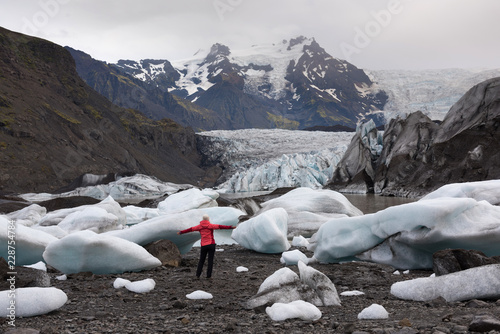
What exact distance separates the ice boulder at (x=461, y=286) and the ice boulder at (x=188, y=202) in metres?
17.5

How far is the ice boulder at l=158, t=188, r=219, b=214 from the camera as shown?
A: 22.8 meters

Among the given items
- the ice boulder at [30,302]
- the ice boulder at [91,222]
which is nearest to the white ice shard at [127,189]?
the ice boulder at [91,222]

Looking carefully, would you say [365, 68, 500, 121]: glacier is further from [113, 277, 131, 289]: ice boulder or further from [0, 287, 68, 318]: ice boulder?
[0, 287, 68, 318]: ice boulder

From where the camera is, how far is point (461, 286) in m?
5.04

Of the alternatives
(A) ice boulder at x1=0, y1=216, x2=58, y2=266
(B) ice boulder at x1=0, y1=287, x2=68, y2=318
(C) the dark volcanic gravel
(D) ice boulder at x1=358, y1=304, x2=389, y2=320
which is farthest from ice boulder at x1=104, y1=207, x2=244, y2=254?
(D) ice boulder at x1=358, y1=304, x2=389, y2=320

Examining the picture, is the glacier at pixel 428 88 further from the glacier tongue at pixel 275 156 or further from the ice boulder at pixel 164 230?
the ice boulder at pixel 164 230

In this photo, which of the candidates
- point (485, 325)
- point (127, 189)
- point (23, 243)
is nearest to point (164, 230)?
point (23, 243)

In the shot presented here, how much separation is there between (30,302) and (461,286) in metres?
4.93

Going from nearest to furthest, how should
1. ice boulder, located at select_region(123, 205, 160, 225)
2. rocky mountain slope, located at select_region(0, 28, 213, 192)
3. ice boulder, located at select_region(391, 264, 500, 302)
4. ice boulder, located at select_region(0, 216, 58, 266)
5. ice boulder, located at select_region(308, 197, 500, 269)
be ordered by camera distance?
1. ice boulder, located at select_region(391, 264, 500, 302)
2. ice boulder, located at select_region(308, 197, 500, 269)
3. ice boulder, located at select_region(0, 216, 58, 266)
4. ice boulder, located at select_region(123, 205, 160, 225)
5. rocky mountain slope, located at select_region(0, 28, 213, 192)

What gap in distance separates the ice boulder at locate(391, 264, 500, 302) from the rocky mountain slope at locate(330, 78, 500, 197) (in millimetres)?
31669

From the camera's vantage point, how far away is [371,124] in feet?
164

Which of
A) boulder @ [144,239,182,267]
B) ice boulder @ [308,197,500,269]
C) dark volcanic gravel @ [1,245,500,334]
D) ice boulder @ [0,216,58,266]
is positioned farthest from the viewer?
boulder @ [144,239,182,267]

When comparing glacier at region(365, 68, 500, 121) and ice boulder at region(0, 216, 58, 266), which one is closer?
ice boulder at region(0, 216, 58, 266)

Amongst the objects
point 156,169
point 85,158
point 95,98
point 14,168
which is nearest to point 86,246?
point 14,168
